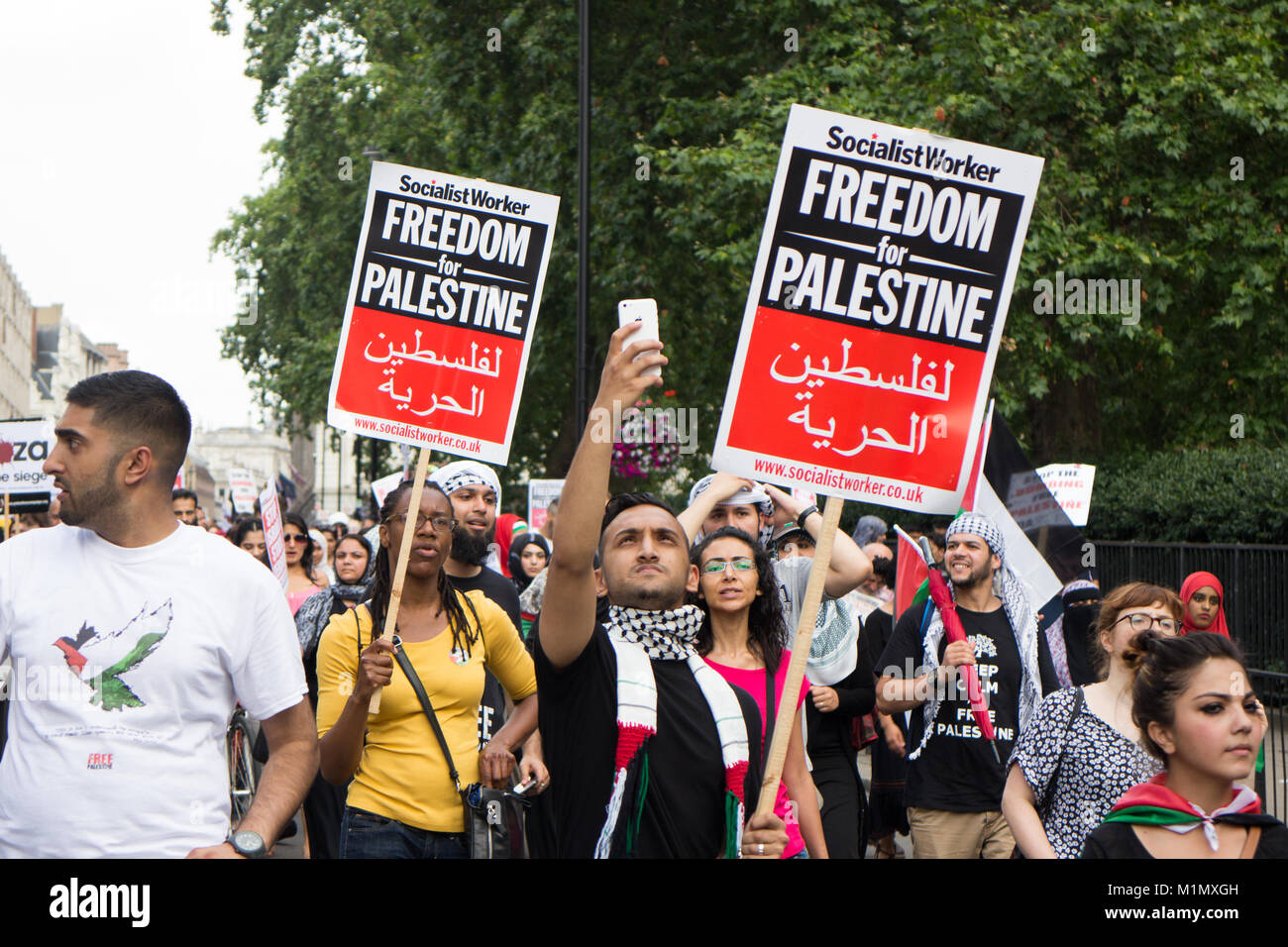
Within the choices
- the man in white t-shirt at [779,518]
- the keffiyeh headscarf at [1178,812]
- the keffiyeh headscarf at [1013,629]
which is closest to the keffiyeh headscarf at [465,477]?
the man in white t-shirt at [779,518]

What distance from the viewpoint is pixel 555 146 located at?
69.9 ft

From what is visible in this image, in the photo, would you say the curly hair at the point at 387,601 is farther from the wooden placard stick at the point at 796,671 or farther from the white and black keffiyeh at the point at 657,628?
the wooden placard stick at the point at 796,671

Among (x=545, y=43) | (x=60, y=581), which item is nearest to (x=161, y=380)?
Answer: (x=60, y=581)

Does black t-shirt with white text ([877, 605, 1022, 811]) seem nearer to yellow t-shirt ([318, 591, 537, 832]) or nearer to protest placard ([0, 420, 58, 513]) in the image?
yellow t-shirt ([318, 591, 537, 832])

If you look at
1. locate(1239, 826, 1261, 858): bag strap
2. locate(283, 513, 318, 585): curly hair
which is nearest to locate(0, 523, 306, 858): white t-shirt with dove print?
locate(1239, 826, 1261, 858): bag strap

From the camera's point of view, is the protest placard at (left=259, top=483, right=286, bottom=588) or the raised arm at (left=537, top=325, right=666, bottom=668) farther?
the protest placard at (left=259, top=483, right=286, bottom=588)

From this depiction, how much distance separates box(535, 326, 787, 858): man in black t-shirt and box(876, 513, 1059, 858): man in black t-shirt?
9.70 feet

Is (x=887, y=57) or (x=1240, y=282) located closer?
(x=1240, y=282)

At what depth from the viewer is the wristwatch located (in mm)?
3127

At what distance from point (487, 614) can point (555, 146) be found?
662 inches

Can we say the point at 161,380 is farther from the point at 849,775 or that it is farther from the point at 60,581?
the point at 849,775

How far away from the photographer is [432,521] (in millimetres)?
5434

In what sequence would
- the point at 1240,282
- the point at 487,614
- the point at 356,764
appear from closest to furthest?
the point at 356,764 → the point at 487,614 → the point at 1240,282

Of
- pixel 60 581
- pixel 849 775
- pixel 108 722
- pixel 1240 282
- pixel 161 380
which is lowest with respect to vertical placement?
pixel 849 775
